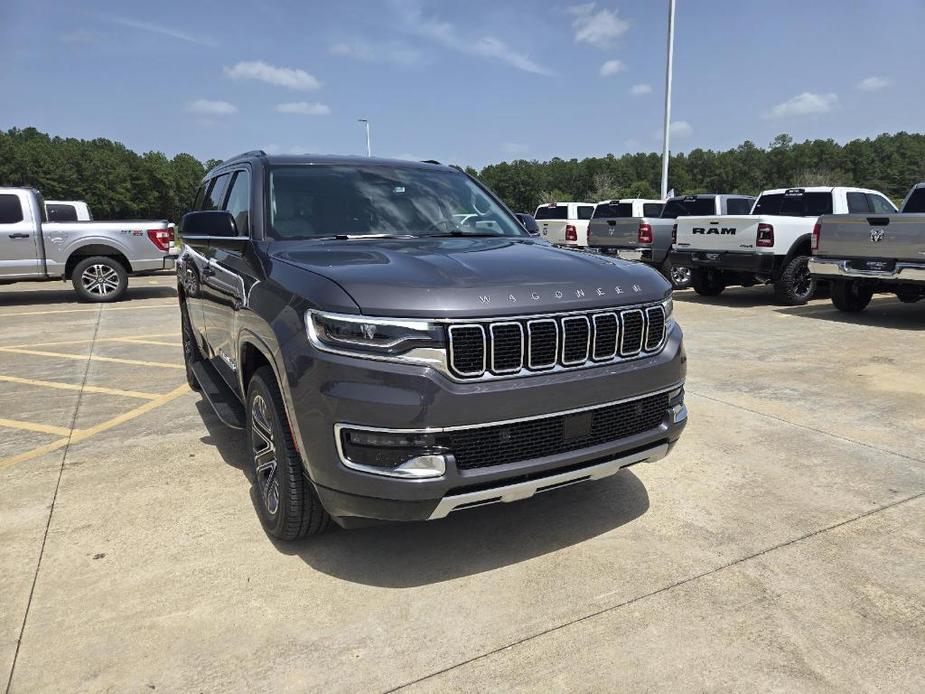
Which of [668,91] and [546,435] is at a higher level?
[668,91]

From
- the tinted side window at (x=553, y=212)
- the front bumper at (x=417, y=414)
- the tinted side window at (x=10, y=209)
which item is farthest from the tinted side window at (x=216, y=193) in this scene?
the tinted side window at (x=553, y=212)

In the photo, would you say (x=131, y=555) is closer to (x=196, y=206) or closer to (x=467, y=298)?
(x=467, y=298)

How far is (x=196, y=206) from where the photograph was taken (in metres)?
5.61

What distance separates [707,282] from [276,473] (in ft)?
38.4

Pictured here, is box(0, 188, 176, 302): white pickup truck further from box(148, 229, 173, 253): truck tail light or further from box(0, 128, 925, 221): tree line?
box(0, 128, 925, 221): tree line

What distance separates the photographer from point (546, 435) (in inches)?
106

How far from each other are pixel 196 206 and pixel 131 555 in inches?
133

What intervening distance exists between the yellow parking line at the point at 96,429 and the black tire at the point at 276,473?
6.78 feet

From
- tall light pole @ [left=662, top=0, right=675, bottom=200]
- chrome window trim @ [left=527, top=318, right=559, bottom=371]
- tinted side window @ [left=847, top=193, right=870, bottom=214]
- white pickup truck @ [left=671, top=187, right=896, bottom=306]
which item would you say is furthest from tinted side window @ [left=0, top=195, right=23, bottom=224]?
tall light pole @ [left=662, top=0, right=675, bottom=200]

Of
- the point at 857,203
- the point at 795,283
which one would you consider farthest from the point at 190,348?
the point at 857,203

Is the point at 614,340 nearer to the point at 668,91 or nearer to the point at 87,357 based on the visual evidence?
the point at 87,357

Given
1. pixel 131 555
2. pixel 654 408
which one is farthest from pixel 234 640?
pixel 654 408

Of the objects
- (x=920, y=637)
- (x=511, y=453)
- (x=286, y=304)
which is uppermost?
(x=286, y=304)

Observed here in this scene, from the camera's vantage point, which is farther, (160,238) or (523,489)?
(160,238)
